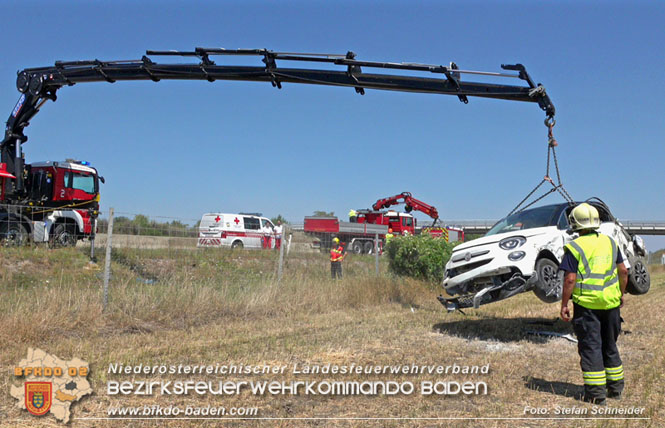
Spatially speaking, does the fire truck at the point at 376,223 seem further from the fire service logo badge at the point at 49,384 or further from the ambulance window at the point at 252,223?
the fire service logo badge at the point at 49,384

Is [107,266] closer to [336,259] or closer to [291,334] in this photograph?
[291,334]

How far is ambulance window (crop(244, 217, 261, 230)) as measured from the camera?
25.9m

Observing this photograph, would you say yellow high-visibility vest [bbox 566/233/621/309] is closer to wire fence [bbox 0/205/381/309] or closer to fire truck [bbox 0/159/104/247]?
wire fence [bbox 0/205/381/309]

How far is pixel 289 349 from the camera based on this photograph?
6.70 m

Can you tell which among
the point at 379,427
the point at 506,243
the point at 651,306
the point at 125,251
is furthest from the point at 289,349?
the point at 651,306

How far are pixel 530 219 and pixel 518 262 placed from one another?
1308 mm

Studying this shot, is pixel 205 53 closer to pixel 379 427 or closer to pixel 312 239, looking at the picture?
pixel 312 239

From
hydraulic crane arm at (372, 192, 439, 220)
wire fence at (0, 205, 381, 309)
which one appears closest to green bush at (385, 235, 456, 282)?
wire fence at (0, 205, 381, 309)

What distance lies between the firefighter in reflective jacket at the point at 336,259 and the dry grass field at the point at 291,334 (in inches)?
15.1

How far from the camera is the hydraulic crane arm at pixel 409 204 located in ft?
109

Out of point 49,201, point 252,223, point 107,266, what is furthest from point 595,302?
point 252,223

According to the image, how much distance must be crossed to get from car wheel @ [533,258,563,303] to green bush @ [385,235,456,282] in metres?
6.45

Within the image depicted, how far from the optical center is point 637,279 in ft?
28.4

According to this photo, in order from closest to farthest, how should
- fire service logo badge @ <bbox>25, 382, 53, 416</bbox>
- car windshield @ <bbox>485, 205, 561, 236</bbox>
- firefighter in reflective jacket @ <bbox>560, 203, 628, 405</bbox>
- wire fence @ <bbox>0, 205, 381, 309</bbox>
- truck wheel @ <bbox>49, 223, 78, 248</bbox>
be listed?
fire service logo badge @ <bbox>25, 382, 53, 416</bbox>, firefighter in reflective jacket @ <bbox>560, 203, 628, 405</bbox>, car windshield @ <bbox>485, 205, 561, 236</bbox>, wire fence @ <bbox>0, 205, 381, 309</bbox>, truck wheel @ <bbox>49, 223, 78, 248</bbox>
